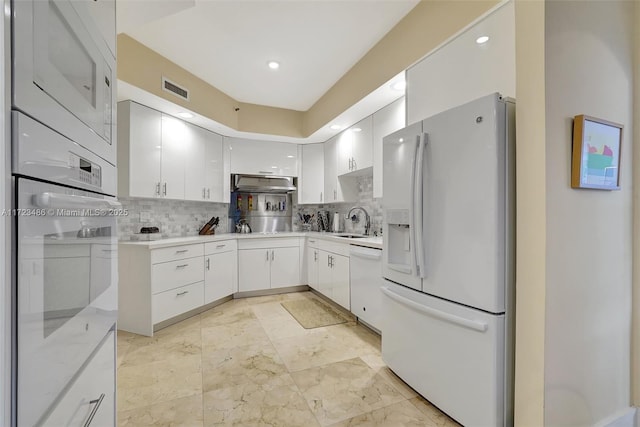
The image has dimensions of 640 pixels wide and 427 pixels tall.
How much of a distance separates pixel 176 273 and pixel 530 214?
2.96 metres

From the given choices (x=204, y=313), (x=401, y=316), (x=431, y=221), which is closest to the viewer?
(x=431, y=221)

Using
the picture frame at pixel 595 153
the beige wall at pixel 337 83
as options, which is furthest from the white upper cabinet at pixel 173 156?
the picture frame at pixel 595 153

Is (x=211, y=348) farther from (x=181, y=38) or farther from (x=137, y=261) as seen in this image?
(x=181, y=38)

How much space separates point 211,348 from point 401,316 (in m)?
1.64

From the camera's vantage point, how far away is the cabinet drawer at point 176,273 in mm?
2646

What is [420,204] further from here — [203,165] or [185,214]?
[185,214]

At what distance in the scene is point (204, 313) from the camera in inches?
128

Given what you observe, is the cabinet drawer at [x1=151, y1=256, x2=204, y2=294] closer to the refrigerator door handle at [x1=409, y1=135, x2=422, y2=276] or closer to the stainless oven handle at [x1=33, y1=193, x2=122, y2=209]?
the stainless oven handle at [x1=33, y1=193, x2=122, y2=209]

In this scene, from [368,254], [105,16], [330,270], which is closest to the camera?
[105,16]

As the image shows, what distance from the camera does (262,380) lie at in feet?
6.33

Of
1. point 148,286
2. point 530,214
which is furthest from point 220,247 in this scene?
point 530,214

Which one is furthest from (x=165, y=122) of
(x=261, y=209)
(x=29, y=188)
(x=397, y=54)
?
(x=29, y=188)


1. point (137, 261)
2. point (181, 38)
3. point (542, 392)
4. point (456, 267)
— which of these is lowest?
point (542, 392)

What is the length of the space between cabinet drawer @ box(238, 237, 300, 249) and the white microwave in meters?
2.76
